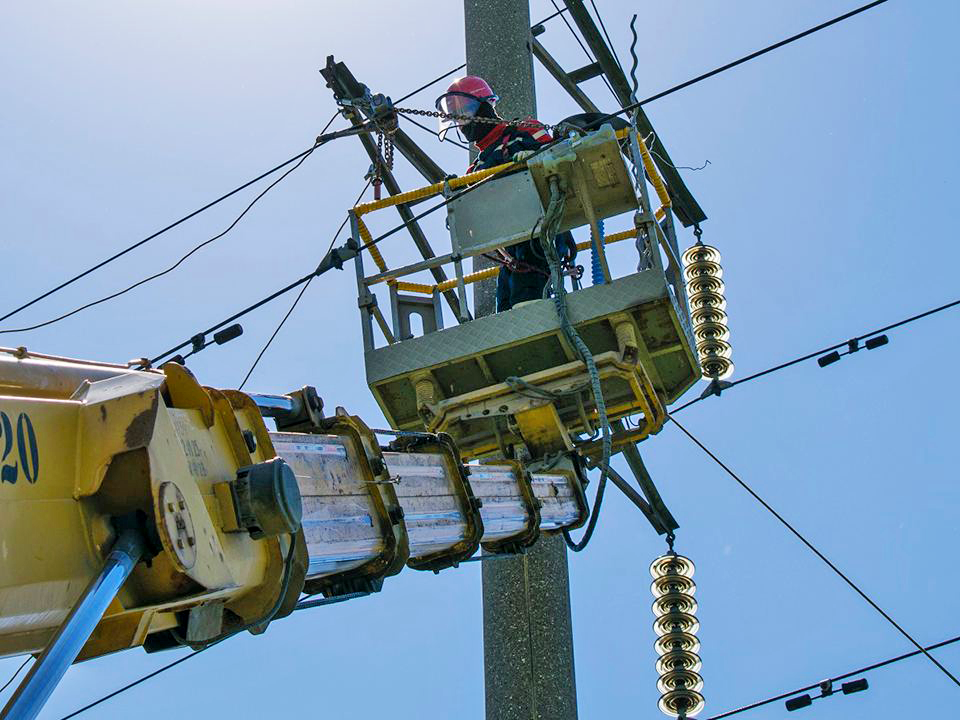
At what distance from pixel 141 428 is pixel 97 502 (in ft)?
0.60

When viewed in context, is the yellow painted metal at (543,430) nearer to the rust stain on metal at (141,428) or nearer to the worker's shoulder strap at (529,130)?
the worker's shoulder strap at (529,130)

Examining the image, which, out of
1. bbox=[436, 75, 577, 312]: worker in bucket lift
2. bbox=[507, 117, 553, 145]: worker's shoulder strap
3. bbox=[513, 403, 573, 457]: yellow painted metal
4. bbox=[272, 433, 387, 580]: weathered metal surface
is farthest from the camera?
bbox=[507, 117, 553, 145]: worker's shoulder strap

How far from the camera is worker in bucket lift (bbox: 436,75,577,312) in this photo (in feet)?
25.6

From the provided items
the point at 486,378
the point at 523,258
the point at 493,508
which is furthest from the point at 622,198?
the point at 493,508

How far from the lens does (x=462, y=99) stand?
8.48 m

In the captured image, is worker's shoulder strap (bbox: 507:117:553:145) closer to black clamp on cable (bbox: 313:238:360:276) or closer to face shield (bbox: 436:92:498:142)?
face shield (bbox: 436:92:498:142)

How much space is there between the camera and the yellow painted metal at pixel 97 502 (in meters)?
2.65

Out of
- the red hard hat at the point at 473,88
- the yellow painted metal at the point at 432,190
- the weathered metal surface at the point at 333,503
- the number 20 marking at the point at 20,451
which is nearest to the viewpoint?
the number 20 marking at the point at 20,451

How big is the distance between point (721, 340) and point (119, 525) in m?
6.05

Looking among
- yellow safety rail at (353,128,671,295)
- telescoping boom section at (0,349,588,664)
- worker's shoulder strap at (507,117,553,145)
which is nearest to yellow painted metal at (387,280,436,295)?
yellow safety rail at (353,128,671,295)

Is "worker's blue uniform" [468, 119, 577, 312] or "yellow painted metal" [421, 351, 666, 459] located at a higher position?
"worker's blue uniform" [468, 119, 577, 312]

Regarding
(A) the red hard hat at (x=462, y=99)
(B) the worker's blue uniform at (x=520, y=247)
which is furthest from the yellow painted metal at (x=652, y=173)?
(A) the red hard hat at (x=462, y=99)

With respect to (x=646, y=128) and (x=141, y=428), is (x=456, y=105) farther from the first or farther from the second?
(x=141, y=428)

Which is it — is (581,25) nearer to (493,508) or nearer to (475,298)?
(475,298)
